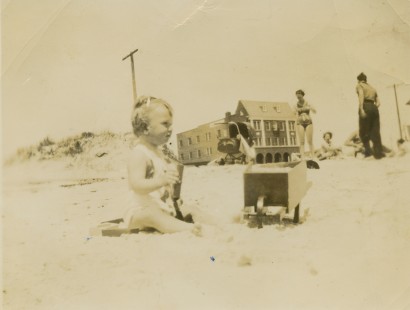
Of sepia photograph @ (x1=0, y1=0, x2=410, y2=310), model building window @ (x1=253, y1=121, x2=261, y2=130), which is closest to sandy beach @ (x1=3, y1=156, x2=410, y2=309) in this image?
sepia photograph @ (x1=0, y1=0, x2=410, y2=310)

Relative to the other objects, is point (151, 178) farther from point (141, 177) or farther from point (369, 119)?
point (369, 119)

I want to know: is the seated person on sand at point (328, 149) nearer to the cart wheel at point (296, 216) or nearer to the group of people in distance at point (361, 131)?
the group of people in distance at point (361, 131)

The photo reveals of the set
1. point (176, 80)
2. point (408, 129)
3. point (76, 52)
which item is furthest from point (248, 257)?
point (76, 52)

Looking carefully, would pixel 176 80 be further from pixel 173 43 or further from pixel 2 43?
pixel 2 43

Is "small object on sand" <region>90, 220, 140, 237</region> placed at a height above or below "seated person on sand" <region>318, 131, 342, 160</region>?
below

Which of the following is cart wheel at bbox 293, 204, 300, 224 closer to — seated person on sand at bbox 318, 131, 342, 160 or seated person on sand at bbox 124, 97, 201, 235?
seated person on sand at bbox 318, 131, 342, 160

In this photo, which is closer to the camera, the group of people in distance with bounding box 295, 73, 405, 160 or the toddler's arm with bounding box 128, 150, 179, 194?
the toddler's arm with bounding box 128, 150, 179, 194

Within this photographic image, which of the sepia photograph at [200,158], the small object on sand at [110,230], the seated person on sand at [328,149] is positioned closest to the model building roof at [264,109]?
the sepia photograph at [200,158]
